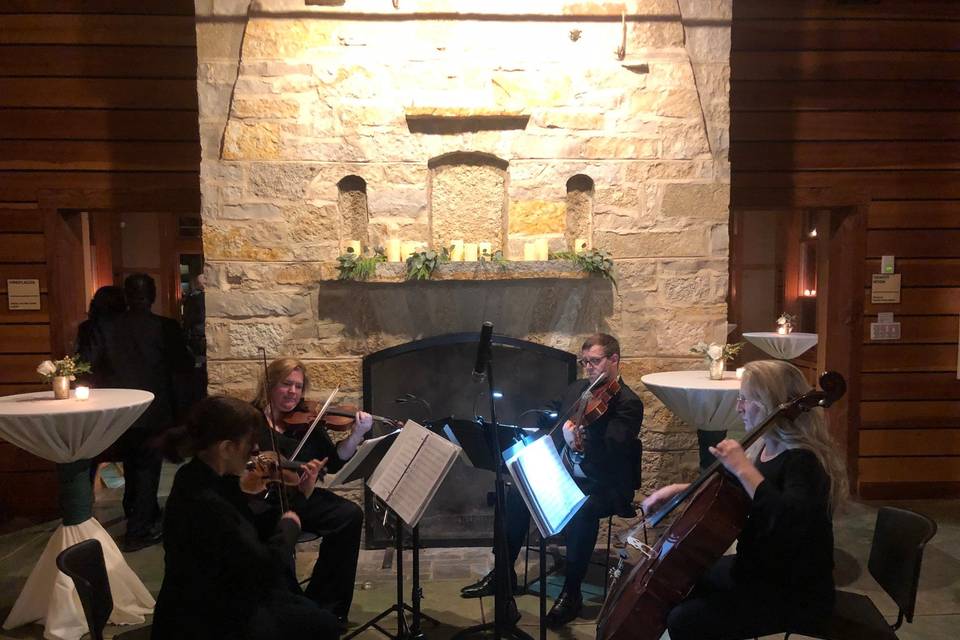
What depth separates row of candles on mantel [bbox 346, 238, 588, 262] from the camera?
12.7 ft

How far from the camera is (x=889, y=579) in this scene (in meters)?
2.39

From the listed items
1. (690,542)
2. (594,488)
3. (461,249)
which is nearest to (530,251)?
(461,249)

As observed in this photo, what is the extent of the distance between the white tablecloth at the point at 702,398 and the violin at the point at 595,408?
376mm

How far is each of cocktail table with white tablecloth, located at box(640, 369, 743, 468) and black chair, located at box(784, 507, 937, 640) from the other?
101 cm

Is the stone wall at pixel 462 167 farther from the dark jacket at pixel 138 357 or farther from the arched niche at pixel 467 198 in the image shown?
the dark jacket at pixel 138 357

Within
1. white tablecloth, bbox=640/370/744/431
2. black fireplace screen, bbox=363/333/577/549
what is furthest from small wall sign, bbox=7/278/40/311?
white tablecloth, bbox=640/370/744/431

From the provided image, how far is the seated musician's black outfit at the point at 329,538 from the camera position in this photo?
3.08 meters

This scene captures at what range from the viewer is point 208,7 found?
3818 millimetres

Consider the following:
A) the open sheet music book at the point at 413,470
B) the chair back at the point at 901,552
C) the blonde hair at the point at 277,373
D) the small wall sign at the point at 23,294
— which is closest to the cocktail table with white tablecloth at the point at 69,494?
the blonde hair at the point at 277,373

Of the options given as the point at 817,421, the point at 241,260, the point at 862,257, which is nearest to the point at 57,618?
the point at 241,260

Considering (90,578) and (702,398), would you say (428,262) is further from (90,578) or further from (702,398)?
(90,578)

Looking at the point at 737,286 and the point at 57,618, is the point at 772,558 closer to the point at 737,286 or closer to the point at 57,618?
the point at 57,618

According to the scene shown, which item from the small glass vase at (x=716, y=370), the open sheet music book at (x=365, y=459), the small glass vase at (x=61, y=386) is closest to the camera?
the open sheet music book at (x=365, y=459)

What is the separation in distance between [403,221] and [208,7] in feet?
5.01
